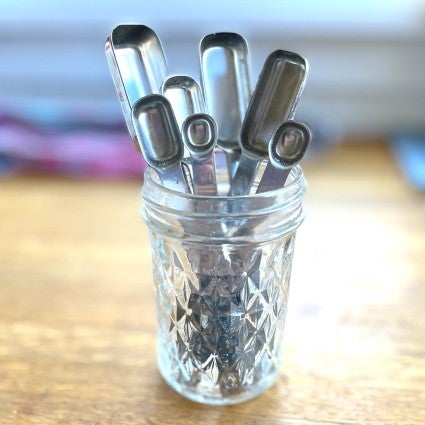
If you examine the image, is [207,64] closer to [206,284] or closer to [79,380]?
[206,284]

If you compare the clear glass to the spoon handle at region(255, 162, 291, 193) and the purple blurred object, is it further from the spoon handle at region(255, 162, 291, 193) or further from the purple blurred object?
the purple blurred object

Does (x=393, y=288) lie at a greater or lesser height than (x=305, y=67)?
lesser

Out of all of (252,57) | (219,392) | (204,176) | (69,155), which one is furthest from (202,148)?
(252,57)

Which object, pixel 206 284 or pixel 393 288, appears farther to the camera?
pixel 393 288

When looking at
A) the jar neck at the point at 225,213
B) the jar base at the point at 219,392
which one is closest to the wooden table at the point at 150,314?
the jar base at the point at 219,392

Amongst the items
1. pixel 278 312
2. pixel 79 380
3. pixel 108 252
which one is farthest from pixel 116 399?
pixel 108 252

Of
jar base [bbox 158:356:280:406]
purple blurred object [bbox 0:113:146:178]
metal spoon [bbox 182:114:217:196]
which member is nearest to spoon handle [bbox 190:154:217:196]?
metal spoon [bbox 182:114:217:196]

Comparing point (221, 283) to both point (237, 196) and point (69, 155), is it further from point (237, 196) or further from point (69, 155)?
point (69, 155)
